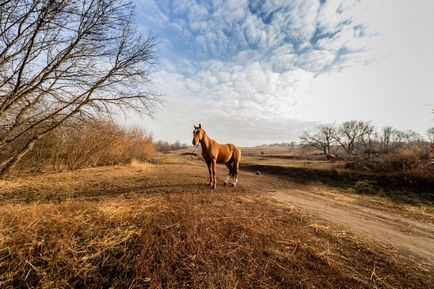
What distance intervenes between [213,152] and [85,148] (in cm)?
1186

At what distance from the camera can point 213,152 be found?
949cm

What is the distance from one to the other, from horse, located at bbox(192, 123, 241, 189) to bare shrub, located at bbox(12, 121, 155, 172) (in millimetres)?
3975

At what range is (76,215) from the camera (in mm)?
3838

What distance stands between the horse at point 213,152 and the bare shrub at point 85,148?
3.97 m

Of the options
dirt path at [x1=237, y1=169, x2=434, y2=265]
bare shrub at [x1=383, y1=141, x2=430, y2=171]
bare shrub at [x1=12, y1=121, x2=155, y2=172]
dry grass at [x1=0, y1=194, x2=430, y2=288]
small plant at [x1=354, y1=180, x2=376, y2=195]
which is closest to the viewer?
dry grass at [x1=0, y1=194, x2=430, y2=288]

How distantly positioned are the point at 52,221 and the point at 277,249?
405 centimetres

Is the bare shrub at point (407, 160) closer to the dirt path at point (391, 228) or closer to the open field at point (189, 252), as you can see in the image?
the dirt path at point (391, 228)

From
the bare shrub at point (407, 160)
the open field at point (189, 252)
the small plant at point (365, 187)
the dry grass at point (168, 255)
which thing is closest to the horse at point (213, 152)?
the open field at point (189, 252)

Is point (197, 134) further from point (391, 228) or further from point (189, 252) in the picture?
point (391, 228)

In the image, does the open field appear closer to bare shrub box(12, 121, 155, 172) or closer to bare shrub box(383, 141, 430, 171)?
bare shrub box(12, 121, 155, 172)

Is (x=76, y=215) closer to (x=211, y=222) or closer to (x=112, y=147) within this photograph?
(x=211, y=222)

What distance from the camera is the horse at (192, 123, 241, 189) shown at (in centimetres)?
888

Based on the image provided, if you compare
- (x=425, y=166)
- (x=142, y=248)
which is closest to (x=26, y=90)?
(x=142, y=248)

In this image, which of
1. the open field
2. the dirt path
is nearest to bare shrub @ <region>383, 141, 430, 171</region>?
the dirt path
